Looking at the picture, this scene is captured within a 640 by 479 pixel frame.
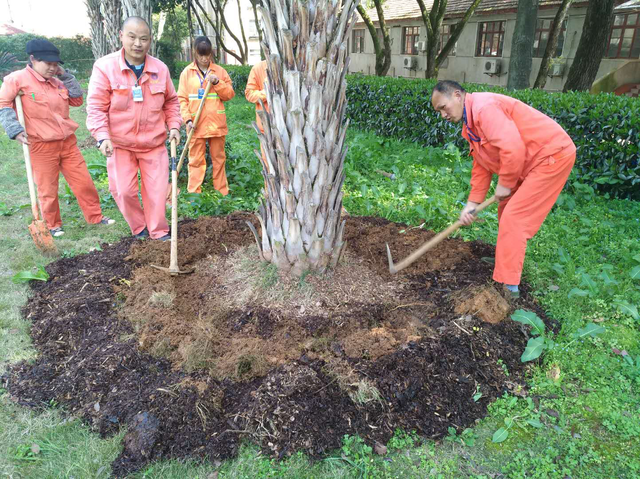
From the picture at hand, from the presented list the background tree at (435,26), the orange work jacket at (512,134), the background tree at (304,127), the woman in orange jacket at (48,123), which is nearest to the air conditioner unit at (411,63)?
the background tree at (435,26)

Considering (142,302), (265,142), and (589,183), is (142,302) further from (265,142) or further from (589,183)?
(589,183)

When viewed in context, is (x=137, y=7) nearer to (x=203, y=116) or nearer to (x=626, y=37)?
(x=203, y=116)

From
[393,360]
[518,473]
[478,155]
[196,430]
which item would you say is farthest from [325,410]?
[478,155]

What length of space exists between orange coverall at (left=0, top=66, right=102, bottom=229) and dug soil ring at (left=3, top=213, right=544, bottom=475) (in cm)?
143

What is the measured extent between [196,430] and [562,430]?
193cm

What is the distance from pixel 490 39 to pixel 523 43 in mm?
10866

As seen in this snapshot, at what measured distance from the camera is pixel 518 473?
214 centimetres

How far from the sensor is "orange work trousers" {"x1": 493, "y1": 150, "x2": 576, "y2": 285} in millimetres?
3141

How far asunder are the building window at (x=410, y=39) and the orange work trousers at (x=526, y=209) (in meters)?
20.6

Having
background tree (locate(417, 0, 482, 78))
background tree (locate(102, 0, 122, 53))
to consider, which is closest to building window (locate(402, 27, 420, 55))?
background tree (locate(417, 0, 482, 78))

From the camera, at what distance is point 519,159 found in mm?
3041

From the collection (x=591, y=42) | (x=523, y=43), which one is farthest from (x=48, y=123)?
(x=591, y=42)

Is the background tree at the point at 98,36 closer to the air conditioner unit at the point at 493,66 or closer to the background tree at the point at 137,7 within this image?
the background tree at the point at 137,7

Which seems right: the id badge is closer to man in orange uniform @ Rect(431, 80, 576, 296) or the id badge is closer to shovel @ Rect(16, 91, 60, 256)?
shovel @ Rect(16, 91, 60, 256)
